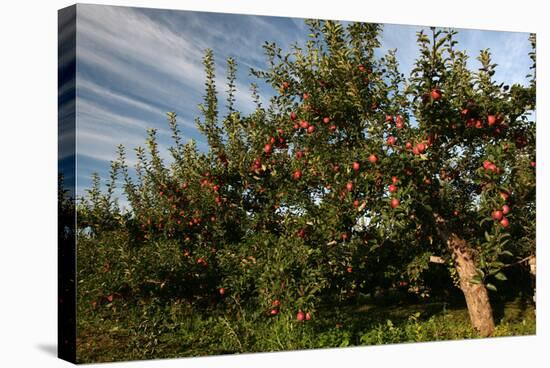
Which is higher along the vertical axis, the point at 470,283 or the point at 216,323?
the point at 470,283

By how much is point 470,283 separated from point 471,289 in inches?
11.0

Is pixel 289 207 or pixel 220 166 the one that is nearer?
pixel 289 207

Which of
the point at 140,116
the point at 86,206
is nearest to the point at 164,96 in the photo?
the point at 140,116

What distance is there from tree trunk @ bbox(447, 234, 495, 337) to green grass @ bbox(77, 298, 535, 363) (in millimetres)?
191

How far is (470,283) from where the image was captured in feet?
27.2

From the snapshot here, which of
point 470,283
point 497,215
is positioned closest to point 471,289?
point 470,283

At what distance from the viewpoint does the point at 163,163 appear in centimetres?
890

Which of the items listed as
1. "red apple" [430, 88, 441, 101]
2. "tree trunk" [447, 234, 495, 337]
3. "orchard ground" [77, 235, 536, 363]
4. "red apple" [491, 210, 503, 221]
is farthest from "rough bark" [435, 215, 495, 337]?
"red apple" [430, 88, 441, 101]

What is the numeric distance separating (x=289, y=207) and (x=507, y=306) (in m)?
4.26

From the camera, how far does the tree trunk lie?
8375mm

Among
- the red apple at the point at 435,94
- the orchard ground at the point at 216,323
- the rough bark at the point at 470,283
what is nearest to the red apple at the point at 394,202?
the red apple at the point at 435,94

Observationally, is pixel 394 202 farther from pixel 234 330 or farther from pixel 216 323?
pixel 216 323

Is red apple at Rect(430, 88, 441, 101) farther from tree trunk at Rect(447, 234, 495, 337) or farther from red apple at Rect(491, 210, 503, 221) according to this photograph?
tree trunk at Rect(447, 234, 495, 337)
